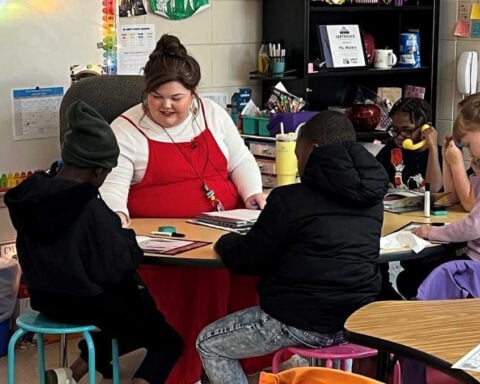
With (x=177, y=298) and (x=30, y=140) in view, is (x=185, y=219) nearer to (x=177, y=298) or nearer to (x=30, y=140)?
(x=177, y=298)

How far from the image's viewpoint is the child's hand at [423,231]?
10.3 feet

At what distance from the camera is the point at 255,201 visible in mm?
3596

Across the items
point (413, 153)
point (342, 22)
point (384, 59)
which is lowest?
point (413, 153)

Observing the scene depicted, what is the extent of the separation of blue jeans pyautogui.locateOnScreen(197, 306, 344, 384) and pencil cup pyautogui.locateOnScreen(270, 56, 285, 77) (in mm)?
2238

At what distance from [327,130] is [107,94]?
123 cm

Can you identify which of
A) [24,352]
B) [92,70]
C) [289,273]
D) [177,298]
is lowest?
[24,352]

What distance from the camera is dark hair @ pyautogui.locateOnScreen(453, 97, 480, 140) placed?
3240mm

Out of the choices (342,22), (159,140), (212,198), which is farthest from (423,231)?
(342,22)

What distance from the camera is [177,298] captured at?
142 inches

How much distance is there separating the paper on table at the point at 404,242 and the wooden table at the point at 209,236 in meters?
0.02

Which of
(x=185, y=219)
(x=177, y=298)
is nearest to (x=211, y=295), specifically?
(x=177, y=298)

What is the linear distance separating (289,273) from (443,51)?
314cm

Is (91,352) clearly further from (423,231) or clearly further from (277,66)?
(277,66)

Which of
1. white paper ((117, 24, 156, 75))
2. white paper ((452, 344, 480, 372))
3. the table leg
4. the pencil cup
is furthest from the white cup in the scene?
white paper ((452, 344, 480, 372))
